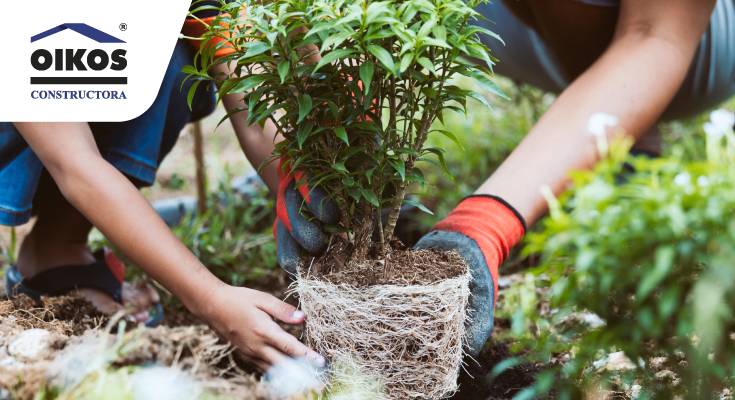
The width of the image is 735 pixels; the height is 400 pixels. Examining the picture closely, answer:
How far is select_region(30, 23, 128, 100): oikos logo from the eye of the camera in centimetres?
131

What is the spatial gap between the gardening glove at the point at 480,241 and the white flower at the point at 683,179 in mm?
661

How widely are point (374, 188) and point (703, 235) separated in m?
0.71

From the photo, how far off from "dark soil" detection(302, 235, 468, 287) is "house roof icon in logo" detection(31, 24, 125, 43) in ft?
2.76

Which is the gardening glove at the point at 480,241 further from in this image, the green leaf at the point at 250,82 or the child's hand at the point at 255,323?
the green leaf at the point at 250,82

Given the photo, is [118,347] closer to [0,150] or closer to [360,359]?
[360,359]

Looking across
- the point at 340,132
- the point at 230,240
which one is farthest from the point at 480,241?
the point at 230,240

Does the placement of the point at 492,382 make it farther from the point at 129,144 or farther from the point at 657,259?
the point at 129,144

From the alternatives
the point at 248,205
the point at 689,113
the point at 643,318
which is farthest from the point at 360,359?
the point at 689,113

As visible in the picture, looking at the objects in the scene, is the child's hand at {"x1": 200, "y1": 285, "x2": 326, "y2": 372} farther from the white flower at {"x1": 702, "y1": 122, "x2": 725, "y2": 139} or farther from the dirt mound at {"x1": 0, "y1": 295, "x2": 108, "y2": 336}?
the white flower at {"x1": 702, "y1": 122, "x2": 725, "y2": 139}

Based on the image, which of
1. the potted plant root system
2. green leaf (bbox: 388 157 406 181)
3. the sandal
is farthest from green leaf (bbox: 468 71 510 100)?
the sandal

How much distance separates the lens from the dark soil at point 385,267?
1.10 metres

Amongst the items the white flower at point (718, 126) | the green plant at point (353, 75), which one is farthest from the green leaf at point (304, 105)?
the white flower at point (718, 126)

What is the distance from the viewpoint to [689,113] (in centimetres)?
235

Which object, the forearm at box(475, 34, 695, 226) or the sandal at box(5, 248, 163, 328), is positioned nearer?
the forearm at box(475, 34, 695, 226)
